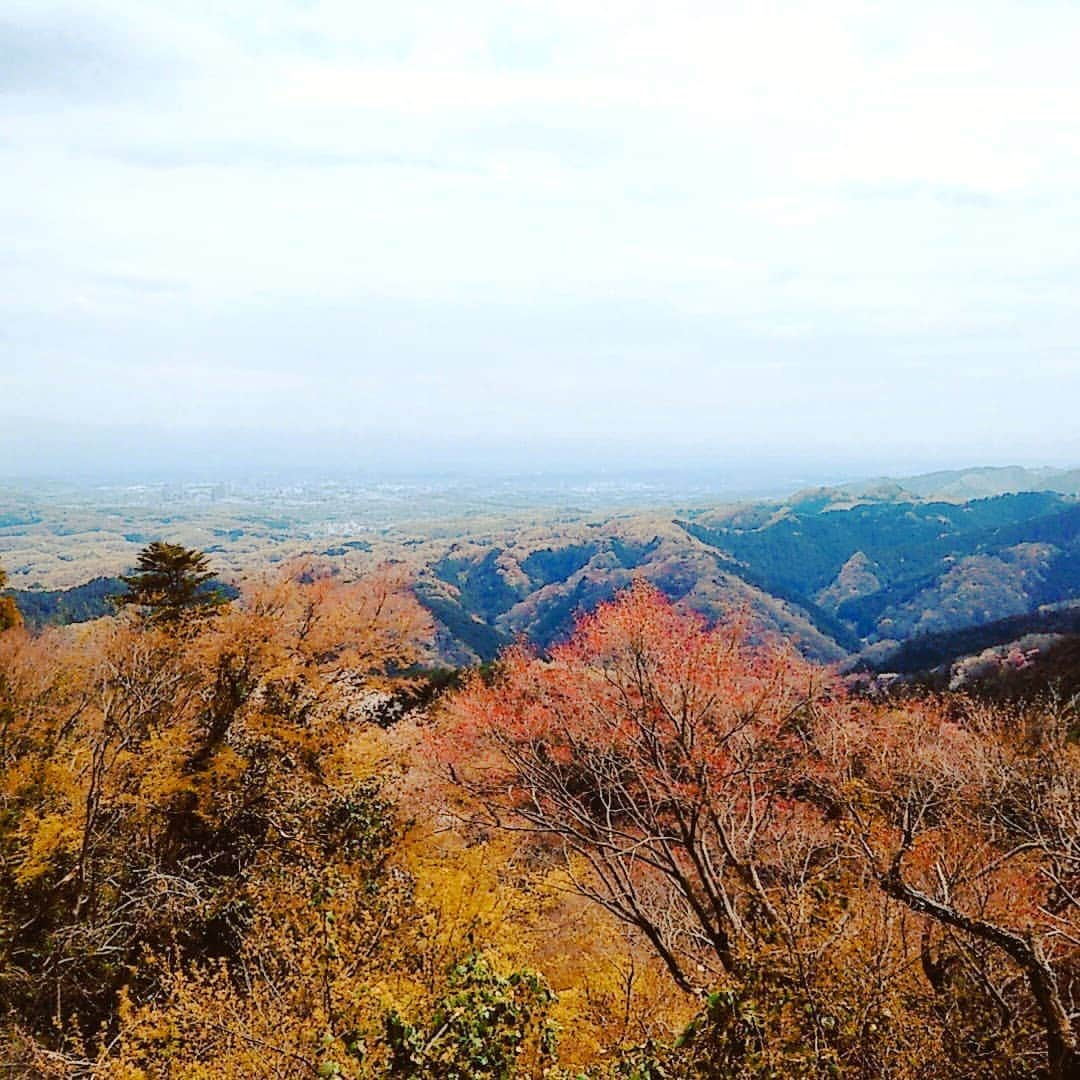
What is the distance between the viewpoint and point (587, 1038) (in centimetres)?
1154

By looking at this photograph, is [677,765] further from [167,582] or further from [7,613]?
[7,613]

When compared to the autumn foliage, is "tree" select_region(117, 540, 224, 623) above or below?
above

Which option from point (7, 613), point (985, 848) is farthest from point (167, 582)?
point (985, 848)

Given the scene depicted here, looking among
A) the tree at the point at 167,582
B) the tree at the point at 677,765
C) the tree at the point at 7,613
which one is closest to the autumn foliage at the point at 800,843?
the tree at the point at 677,765

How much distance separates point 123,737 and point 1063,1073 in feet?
57.6

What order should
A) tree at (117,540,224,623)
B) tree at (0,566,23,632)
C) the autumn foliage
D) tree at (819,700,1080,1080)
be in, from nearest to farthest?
the autumn foliage
tree at (819,700,1080,1080)
tree at (0,566,23,632)
tree at (117,540,224,623)

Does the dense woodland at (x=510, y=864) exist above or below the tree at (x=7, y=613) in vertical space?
below

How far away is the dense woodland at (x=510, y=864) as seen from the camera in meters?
7.88

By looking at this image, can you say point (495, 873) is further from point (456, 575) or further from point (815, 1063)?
point (456, 575)

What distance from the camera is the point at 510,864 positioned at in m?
19.8

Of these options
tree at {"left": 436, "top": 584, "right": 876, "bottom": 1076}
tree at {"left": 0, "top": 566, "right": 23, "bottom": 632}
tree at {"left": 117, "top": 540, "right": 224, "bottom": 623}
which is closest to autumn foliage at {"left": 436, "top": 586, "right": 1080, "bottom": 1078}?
tree at {"left": 436, "top": 584, "right": 876, "bottom": 1076}

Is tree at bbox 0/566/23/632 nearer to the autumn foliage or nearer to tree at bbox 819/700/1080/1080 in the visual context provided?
the autumn foliage

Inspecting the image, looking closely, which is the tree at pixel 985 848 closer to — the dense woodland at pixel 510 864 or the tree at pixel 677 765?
the dense woodland at pixel 510 864

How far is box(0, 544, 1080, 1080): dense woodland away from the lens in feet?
25.9
